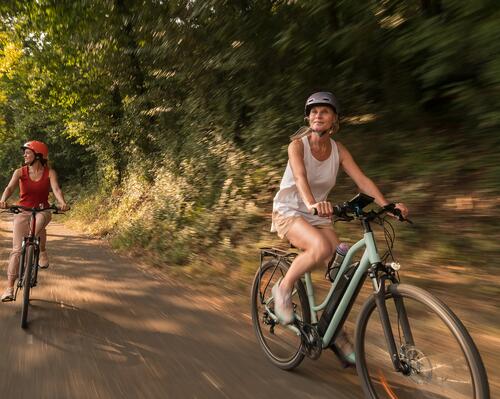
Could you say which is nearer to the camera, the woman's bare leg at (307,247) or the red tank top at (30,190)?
the woman's bare leg at (307,247)

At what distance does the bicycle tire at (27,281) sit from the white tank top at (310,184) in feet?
9.62

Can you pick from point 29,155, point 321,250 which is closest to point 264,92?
point 29,155

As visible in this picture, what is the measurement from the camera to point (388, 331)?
9.17 ft

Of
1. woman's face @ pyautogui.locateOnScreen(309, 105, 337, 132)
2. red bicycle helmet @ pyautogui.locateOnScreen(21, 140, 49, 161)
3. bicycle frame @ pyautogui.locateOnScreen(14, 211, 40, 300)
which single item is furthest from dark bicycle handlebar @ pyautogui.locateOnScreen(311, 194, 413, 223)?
red bicycle helmet @ pyautogui.locateOnScreen(21, 140, 49, 161)

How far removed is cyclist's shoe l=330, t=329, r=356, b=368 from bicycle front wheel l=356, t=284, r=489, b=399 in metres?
0.35

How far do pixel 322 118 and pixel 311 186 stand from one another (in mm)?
520

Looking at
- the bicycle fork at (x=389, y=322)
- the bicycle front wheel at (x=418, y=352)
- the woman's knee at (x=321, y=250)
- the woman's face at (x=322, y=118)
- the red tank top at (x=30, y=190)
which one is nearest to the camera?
the bicycle front wheel at (x=418, y=352)

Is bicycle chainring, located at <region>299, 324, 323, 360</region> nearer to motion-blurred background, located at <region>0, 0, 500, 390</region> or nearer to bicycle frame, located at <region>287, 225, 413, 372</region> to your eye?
bicycle frame, located at <region>287, 225, 413, 372</region>

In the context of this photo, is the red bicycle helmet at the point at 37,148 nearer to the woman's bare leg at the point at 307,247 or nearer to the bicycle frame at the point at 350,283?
the woman's bare leg at the point at 307,247

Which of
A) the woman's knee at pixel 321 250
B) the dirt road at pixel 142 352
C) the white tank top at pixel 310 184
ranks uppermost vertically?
the white tank top at pixel 310 184

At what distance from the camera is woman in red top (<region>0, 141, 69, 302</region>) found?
5.57m

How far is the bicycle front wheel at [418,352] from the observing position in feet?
7.82

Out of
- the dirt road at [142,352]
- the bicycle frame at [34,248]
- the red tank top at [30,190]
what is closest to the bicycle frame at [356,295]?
the dirt road at [142,352]

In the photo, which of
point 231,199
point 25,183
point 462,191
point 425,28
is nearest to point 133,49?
point 231,199
